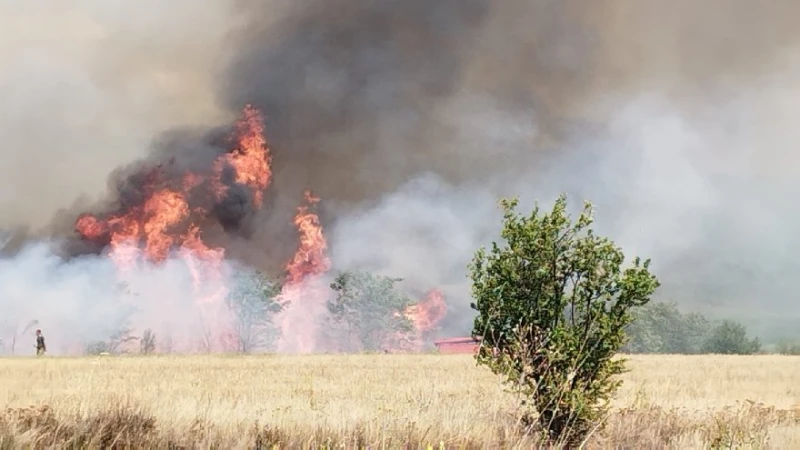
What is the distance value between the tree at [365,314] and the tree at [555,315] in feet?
308

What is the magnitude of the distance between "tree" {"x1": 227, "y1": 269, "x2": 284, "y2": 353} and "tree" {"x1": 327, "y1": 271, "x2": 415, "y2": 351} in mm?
22549

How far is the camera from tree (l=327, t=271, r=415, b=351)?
108 meters

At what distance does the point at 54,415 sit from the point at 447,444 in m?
6.44

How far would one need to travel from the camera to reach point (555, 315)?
13023mm

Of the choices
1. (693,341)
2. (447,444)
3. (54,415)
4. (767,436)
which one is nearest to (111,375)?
(54,415)

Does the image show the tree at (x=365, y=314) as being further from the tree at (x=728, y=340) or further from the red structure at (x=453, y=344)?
the tree at (x=728, y=340)

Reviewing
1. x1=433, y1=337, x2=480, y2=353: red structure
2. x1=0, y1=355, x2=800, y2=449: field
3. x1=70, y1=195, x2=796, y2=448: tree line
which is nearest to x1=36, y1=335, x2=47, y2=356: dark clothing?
Result: x1=0, y1=355, x2=800, y2=449: field

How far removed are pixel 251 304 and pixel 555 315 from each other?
73524mm

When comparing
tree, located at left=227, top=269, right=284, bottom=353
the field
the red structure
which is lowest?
the field

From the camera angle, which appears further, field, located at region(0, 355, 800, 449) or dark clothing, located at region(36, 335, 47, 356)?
dark clothing, located at region(36, 335, 47, 356)

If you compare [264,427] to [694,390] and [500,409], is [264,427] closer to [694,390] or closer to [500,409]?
[500,409]

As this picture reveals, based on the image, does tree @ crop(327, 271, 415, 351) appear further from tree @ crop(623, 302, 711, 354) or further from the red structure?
tree @ crop(623, 302, 711, 354)

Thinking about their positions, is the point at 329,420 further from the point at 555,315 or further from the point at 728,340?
the point at 728,340

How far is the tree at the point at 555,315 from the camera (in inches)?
494
